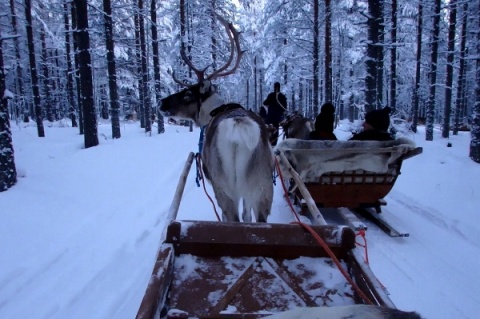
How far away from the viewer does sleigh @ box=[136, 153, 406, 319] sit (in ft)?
7.25

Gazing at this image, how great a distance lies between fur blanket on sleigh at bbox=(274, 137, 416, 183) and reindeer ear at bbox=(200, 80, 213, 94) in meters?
1.41

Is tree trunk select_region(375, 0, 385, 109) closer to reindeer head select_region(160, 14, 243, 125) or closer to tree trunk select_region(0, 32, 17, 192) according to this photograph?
reindeer head select_region(160, 14, 243, 125)

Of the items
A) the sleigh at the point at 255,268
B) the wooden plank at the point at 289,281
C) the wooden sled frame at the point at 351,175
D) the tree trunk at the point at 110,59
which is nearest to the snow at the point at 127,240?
the wooden sled frame at the point at 351,175

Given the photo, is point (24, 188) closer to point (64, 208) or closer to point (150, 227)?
point (64, 208)

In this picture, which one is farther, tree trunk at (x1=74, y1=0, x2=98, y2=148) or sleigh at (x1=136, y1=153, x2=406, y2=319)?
tree trunk at (x1=74, y1=0, x2=98, y2=148)

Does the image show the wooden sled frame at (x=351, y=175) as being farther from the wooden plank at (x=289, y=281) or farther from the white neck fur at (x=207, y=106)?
the wooden plank at (x=289, y=281)

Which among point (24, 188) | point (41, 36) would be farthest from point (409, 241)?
point (41, 36)

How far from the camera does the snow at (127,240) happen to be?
3.43m

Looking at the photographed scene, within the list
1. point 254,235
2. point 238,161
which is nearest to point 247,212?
point 238,161

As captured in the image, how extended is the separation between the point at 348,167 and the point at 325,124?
5.48 ft

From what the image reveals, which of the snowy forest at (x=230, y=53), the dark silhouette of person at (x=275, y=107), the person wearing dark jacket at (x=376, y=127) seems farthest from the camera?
the snowy forest at (x=230, y=53)

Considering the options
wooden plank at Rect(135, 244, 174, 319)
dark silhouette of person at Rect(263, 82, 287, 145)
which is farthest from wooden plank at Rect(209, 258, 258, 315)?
dark silhouette of person at Rect(263, 82, 287, 145)

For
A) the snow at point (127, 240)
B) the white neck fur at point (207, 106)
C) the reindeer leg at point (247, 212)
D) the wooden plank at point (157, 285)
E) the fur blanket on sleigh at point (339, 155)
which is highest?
the white neck fur at point (207, 106)

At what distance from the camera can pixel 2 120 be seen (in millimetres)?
6688
